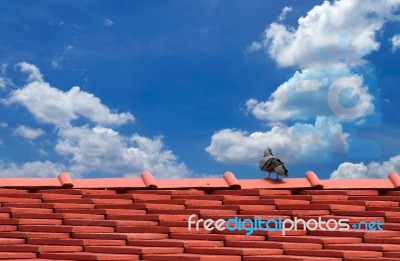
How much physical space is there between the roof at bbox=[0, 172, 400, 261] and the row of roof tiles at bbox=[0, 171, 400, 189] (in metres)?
0.01

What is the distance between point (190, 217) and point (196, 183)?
50.8 inches

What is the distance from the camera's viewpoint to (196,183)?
23.8ft

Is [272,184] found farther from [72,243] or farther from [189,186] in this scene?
[72,243]

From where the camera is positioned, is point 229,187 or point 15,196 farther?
point 229,187

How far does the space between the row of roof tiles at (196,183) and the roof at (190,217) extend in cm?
1

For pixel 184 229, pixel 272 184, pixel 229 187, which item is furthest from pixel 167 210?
pixel 272 184

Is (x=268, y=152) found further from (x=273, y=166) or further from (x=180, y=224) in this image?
(x=180, y=224)

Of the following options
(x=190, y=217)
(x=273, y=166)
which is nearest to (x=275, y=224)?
(x=190, y=217)

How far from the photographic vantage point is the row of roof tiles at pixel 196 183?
712 cm

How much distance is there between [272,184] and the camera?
7.40 meters

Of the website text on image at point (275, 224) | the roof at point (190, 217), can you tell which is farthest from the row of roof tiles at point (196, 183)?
the website text on image at point (275, 224)

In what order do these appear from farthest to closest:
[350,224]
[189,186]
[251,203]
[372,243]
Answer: [189,186] < [251,203] < [350,224] < [372,243]

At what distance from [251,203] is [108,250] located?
6.69 ft

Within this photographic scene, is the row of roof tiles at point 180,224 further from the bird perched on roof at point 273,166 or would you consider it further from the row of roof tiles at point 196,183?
the bird perched on roof at point 273,166
